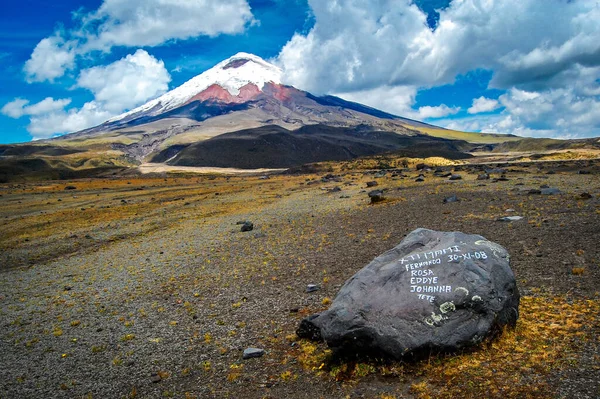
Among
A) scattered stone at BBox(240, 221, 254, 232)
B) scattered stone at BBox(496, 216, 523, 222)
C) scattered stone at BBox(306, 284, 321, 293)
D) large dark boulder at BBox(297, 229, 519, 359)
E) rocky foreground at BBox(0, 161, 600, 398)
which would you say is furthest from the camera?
scattered stone at BBox(240, 221, 254, 232)

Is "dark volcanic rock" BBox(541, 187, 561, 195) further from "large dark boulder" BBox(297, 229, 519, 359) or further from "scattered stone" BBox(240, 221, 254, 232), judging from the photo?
"scattered stone" BBox(240, 221, 254, 232)

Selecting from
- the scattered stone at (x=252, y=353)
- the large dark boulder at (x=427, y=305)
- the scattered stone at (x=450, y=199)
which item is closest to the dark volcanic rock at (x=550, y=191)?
the scattered stone at (x=450, y=199)

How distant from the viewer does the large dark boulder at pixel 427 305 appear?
348 inches

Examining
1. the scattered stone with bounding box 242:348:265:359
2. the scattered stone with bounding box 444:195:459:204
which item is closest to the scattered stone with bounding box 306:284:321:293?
the scattered stone with bounding box 242:348:265:359

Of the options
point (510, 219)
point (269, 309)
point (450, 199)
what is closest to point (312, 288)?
point (269, 309)

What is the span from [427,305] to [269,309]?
6554mm

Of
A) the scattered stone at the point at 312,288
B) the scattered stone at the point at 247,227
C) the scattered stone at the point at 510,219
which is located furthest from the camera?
the scattered stone at the point at 247,227

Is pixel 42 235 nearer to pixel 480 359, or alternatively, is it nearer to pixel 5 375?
pixel 5 375

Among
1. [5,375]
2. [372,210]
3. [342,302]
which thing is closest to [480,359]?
[342,302]

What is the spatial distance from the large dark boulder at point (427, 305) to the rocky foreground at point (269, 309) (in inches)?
17.4

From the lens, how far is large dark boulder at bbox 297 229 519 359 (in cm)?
884

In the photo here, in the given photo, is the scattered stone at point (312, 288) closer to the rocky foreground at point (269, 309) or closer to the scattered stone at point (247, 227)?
the rocky foreground at point (269, 309)

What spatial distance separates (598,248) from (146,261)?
932 inches

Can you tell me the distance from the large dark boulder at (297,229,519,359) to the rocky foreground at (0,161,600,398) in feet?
1.45
